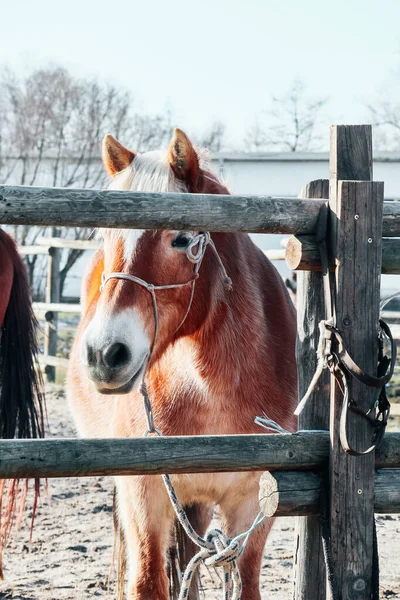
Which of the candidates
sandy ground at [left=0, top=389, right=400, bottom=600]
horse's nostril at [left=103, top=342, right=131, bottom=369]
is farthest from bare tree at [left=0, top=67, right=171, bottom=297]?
horse's nostril at [left=103, top=342, right=131, bottom=369]

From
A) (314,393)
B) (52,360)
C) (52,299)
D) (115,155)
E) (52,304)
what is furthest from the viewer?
(52,299)

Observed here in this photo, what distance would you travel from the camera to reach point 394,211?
2422mm

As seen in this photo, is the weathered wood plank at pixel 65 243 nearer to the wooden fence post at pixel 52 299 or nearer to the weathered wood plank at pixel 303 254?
the wooden fence post at pixel 52 299

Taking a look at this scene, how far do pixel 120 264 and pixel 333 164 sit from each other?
0.81 metres

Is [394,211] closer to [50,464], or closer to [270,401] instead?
[270,401]

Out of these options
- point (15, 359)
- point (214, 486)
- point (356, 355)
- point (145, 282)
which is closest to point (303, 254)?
point (356, 355)

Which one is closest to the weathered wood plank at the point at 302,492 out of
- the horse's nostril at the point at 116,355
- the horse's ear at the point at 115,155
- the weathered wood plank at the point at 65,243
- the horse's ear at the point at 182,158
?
the horse's nostril at the point at 116,355

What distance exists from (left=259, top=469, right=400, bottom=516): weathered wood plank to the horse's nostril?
57cm

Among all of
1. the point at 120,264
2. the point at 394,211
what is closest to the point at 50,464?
the point at 120,264

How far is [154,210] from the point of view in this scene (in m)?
2.13

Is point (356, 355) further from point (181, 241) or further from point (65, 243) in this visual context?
point (65, 243)

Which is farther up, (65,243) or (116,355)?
(65,243)

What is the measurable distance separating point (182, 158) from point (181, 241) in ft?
1.05

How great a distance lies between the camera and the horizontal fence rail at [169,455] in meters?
2.02
